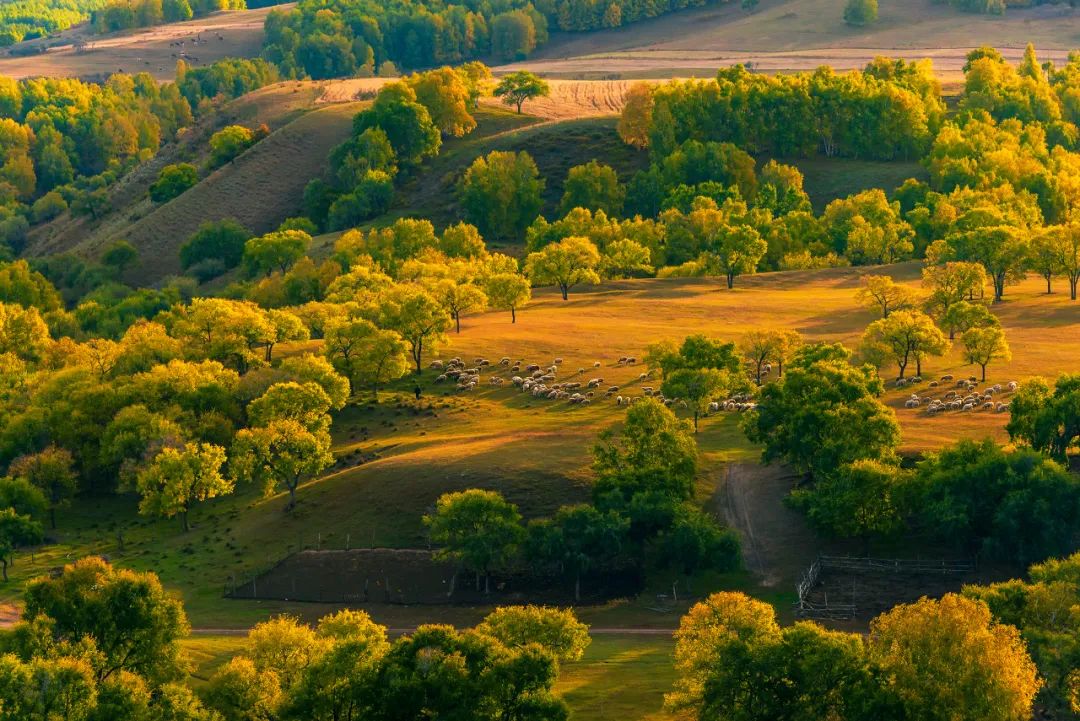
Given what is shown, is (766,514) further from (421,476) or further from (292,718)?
(292,718)

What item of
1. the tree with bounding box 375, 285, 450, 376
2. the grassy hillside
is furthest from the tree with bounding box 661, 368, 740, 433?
the tree with bounding box 375, 285, 450, 376

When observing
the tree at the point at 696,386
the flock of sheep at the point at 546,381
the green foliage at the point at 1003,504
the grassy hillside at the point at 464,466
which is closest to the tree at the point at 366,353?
the grassy hillside at the point at 464,466

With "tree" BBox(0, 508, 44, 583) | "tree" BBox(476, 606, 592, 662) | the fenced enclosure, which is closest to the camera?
"tree" BBox(476, 606, 592, 662)

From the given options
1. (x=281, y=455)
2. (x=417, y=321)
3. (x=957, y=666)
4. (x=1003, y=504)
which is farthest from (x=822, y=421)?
(x=417, y=321)

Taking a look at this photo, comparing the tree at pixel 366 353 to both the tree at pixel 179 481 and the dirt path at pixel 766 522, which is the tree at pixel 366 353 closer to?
the tree at pixel 179 481

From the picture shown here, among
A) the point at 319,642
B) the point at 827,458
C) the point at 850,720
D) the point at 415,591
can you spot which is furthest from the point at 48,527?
the point at 850,720

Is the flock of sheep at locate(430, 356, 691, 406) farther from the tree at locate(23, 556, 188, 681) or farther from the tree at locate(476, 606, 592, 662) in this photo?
the tree at locate(23, 556, 188, 681)
